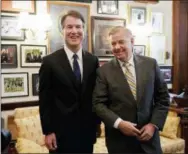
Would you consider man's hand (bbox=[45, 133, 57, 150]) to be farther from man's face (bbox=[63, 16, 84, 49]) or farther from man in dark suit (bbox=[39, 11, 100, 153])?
man's face (bbox=[63, 16, 84, 49])

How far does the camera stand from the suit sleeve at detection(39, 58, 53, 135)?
1841 mm

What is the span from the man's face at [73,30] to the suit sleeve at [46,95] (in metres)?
0.22

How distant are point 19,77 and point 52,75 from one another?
2.01 metres

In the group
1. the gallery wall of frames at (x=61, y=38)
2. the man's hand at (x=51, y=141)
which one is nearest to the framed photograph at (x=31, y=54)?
the gallery wall of frames at (x=61, y=38)

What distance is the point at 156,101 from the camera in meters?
1.85

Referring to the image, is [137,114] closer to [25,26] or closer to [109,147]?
[109,147]

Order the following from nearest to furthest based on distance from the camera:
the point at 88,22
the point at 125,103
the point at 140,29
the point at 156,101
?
the point at 125,103 → the point at 156,101 → the point at 88,22 → the point at 140,29

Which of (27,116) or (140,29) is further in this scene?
(140,29)

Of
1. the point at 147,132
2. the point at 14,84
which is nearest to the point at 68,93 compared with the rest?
the point at 147,132

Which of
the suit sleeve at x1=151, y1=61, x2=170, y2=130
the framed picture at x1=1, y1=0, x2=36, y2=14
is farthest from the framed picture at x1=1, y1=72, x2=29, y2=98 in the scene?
the suit sleeve at x1=151, y1=61, x2=170, y2=130

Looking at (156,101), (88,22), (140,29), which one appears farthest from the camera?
(140,29)

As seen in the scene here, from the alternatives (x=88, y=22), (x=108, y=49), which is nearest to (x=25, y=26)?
(x=88, y=22)

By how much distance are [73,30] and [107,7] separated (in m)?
2.64

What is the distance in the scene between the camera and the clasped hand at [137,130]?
168cm
